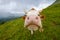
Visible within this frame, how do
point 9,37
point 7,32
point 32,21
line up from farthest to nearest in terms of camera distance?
1. point 7,32
2. point 9,37
3. point 32,21

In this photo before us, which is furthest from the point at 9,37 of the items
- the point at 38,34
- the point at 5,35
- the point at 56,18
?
the point at 56,18

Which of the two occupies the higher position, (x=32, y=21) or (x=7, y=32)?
(x=32, y=21)

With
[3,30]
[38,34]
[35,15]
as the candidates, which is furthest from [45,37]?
[35,15]

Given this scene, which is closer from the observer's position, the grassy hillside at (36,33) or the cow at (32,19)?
A: the cow at (32,19)

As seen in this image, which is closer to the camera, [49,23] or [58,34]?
[58,34]

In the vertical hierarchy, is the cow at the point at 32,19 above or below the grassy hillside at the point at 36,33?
above

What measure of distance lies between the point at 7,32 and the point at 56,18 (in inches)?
314

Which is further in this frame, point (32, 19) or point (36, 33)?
point (36, 33)

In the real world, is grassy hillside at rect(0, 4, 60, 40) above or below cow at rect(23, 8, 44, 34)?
below

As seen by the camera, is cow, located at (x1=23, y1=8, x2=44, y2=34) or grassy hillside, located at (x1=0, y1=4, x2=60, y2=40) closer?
cow, located at (x1=23, y1=8, x2=44, y2=34)

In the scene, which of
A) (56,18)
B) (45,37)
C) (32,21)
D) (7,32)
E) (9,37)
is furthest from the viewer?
(56,18)

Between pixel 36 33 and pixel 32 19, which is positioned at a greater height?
pixel 32 19

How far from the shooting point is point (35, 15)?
16.0 m

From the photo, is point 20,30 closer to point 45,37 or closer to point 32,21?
point 45,37
